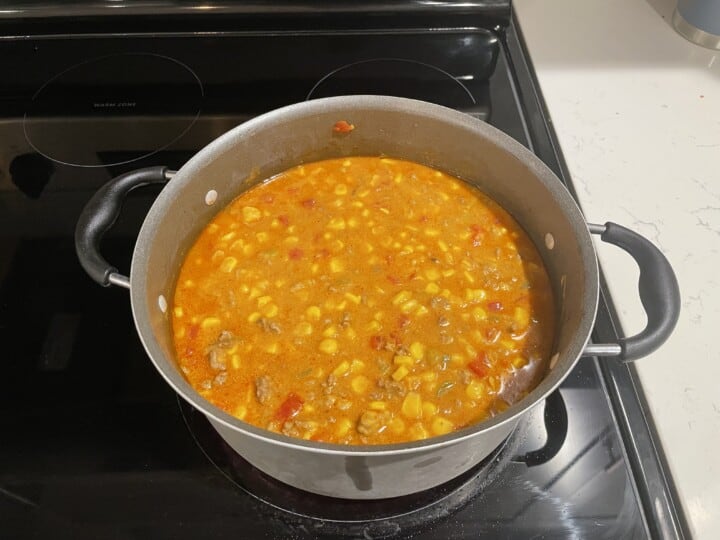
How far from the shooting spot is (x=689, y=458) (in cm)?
146

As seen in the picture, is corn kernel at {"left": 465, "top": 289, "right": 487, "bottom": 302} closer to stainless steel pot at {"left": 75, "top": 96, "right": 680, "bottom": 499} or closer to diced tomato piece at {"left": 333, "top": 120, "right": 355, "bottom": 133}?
stainless steel pot at {"left": 75, "top": 96, "right": 680, "bottom": 499}

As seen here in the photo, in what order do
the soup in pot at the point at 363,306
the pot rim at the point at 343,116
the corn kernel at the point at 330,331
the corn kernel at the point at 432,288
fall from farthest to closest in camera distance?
the corn kernel at the point at 432,288, the corn kernel at the point at 330,331, the soup in pot at the point at 363,306, the pot rim at the point at 343,116

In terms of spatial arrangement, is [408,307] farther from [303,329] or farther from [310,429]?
[310,429]

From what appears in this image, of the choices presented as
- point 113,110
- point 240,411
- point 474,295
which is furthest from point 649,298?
point 113,110

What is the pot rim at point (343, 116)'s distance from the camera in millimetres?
1069

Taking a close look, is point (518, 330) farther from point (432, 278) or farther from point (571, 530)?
point (571, 530)

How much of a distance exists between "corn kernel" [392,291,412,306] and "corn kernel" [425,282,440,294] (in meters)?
0.06

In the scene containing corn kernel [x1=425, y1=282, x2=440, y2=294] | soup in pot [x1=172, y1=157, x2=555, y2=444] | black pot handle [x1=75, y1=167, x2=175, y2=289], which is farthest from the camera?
corn kernel [x1=425, y1=282, x2=440, y2=294]

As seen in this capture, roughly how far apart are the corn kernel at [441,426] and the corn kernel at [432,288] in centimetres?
38

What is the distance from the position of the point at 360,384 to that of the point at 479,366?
309 mm

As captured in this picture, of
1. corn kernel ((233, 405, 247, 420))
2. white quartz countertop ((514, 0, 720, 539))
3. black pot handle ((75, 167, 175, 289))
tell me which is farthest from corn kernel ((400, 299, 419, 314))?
black pot handle ((75, 167, 175, 289))

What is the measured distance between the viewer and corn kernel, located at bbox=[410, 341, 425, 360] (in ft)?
5.07

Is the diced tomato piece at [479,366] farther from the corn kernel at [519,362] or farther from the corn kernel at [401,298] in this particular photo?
the corn kernel at [401,298]

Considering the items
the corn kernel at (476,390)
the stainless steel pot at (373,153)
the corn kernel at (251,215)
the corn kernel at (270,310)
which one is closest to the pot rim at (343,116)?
the stainless steel pot at (373,153)
